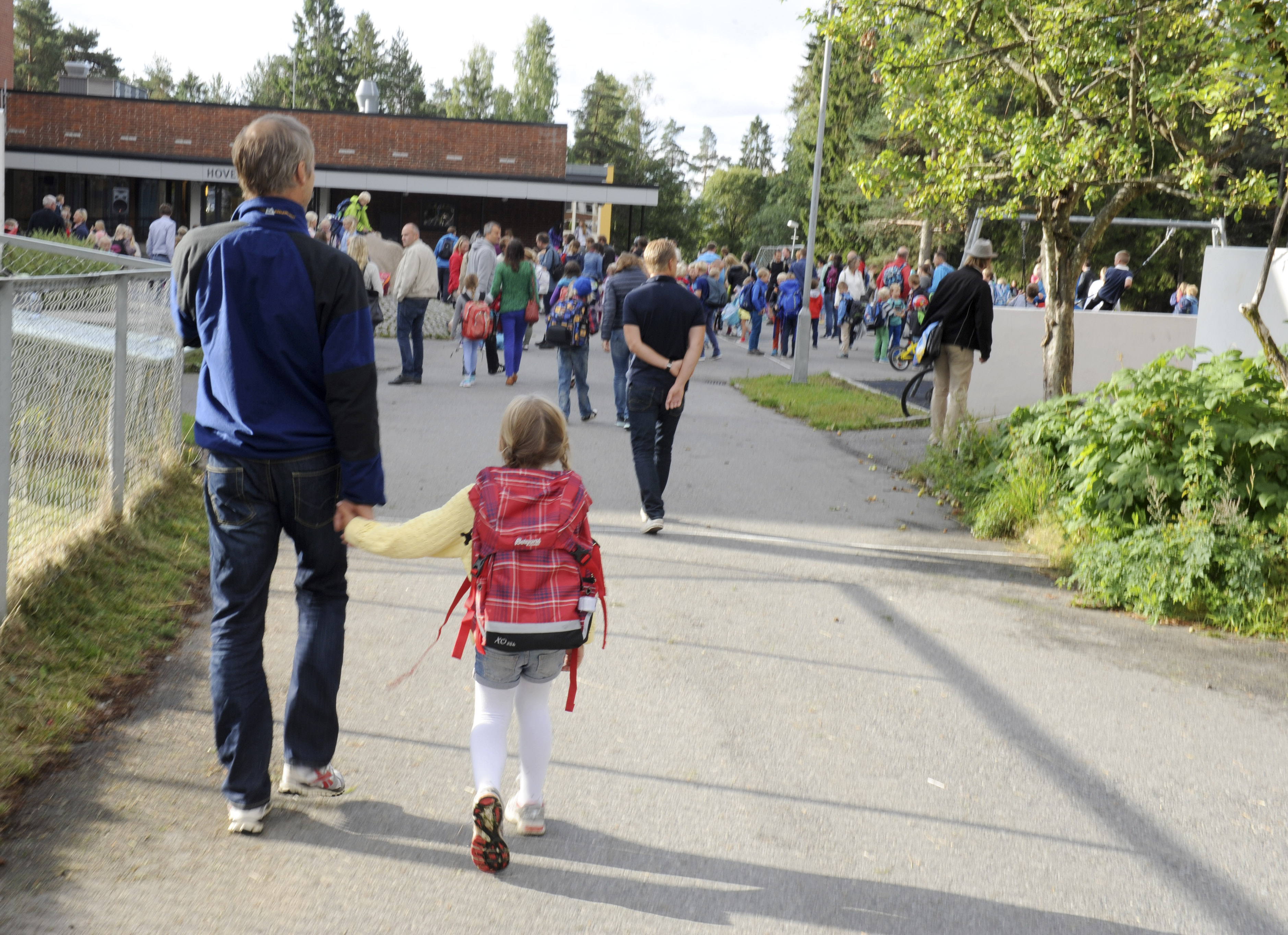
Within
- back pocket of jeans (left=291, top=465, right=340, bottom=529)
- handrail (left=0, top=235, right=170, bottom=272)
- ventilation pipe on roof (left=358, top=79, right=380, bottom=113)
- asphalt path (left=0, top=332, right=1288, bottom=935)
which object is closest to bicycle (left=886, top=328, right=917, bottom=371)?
asphalt path (left=0, top=332, right=1288, bottom=935)

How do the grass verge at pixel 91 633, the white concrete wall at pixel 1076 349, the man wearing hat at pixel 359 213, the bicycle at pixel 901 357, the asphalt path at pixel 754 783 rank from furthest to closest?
the bicycle at pixel 901 357 < the man wearing hat at pixel 359 213 < the white concrete wall at pixel 1076 349 < the grass verge at pixel 91 633 < the asphalt path at pixel 754 783

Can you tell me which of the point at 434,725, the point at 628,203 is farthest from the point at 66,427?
the point at 628,203

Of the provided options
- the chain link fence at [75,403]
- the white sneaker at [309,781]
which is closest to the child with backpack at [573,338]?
the chain link fence at [75,403]

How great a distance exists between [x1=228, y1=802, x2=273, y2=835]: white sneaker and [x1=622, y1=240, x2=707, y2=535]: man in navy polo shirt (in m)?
4.62

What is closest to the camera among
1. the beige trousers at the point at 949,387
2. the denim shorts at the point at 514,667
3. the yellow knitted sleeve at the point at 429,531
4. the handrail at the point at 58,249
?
the yellow knitted sleeve at the point at 429,531

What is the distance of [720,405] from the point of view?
14.9 metres

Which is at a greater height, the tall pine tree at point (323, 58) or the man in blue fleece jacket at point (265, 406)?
the tall pine tree at point (323, 58)

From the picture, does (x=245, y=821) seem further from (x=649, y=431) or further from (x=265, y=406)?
(x=649, y=431)

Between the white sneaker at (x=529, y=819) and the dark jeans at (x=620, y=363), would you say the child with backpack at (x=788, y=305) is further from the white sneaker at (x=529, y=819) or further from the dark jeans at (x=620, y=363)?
the white sneaker at (x=529, y=819)

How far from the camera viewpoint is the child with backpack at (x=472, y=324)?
14.8 m

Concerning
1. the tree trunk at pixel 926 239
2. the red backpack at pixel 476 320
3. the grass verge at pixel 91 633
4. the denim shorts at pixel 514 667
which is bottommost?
the grass verge at pixel 91 633

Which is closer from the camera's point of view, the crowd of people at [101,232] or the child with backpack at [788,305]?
the crowd of people at [101,232]

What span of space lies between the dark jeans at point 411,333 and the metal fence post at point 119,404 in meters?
7.51

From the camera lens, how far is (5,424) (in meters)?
4.69
